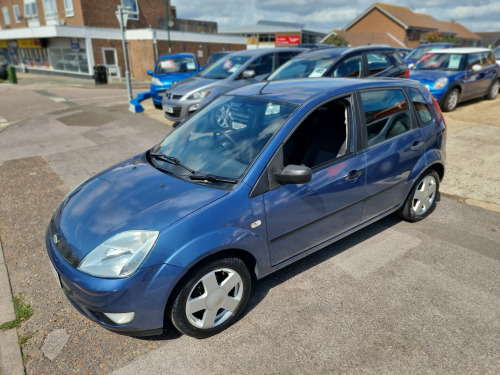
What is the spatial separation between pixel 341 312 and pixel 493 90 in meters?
11.6

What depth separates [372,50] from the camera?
826 centimetres

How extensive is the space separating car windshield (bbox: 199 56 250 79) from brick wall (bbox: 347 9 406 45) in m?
47.6

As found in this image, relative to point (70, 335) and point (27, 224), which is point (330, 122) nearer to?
point (70, 335)

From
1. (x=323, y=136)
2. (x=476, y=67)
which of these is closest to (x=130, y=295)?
(x=323, y=136)

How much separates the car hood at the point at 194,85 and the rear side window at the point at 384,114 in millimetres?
5820

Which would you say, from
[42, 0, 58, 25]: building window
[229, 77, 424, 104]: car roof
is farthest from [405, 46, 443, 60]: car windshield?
[42, 0, 58, 25]: building window

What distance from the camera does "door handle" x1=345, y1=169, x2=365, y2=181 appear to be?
3.33m

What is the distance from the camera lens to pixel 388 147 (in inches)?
146

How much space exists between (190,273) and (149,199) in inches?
26.3

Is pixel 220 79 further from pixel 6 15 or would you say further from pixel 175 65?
pixel 6 15

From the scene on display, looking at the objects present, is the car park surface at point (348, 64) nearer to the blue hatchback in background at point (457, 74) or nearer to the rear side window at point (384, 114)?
the blue hatchback in background at point (457, 74)

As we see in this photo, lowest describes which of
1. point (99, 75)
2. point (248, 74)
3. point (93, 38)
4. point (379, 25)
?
point (99, 75)

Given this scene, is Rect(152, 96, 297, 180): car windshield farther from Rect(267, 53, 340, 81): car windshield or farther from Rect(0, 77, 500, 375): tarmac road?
Rect(267, 53, 340, 81): car windshield

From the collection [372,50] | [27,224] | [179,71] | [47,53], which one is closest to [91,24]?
[47,53]
